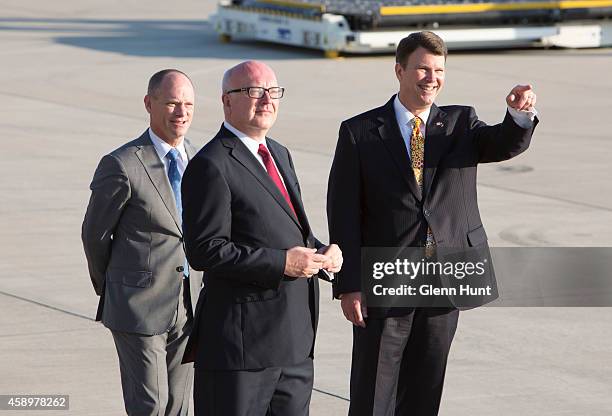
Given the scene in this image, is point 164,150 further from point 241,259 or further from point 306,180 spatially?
point 306,180

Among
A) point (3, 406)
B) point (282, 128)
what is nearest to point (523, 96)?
point (3, 406)

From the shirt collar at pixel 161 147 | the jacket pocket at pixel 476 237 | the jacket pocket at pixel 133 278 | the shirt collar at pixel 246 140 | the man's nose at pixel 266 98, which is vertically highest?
the man's nose at pixel 266 98

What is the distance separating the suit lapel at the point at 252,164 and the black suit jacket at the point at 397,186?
1.84 feet

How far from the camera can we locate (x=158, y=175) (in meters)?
5.30

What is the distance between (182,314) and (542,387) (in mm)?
2242

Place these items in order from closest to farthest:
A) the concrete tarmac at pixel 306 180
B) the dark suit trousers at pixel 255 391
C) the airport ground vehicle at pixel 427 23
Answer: the dark suit trousers at pixel 255 391, the concrete tarmac at pixel 306 180, the airport ground vehicle at pixel 427 23

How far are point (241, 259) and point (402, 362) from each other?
1086mm

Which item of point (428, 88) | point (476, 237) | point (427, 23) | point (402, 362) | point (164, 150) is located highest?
point (427, 23)

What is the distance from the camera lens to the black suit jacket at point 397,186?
201 inches

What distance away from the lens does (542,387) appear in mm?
6773

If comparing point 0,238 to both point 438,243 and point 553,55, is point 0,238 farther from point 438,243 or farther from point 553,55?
point 553,55

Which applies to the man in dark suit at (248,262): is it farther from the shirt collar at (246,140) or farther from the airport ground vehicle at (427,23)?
the airport ground vehicle at (427,23)

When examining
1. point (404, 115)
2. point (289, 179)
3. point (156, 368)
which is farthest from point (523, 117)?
point (156, 368)

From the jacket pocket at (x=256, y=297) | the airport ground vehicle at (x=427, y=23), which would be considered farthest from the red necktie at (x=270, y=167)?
the airport ground vehicle at (x=427, y=23)
